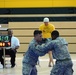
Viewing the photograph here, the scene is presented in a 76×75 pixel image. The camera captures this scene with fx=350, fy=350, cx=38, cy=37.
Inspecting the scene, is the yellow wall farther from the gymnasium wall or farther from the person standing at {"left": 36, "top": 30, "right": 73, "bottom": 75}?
the person standing at {"left": 36, "top": 30, "right": 73, "bottom": 75}

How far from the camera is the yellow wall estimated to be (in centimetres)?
2042

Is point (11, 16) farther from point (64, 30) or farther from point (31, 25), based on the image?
point (64, 30)

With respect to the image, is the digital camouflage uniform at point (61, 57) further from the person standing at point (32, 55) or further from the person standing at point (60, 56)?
the person standing at point (32, 55)

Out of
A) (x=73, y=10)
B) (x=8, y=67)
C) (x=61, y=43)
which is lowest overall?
(x=8, y=67)

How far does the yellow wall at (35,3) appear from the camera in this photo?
67.0 feet

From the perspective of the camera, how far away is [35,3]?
20641mm

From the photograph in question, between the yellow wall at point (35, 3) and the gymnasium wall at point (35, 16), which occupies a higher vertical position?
the yellow wall at point (35, 3)

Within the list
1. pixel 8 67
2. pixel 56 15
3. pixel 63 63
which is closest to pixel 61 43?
pixel 63 63

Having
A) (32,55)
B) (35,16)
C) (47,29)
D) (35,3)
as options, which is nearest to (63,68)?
(32,55)

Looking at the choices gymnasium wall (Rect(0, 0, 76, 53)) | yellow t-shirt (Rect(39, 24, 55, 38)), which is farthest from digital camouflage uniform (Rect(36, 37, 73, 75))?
gymnasium wall (Rect(0, 0, 76, 53))

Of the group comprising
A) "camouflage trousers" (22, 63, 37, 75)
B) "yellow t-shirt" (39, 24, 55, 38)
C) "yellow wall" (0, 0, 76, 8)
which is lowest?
"camouflage trousers" (22, 63, 37, 75)

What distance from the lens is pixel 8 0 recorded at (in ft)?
68.0

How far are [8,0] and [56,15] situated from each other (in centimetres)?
300

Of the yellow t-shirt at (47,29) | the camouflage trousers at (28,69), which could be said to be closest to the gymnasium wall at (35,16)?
the yellow t-shirt at (47,29)
